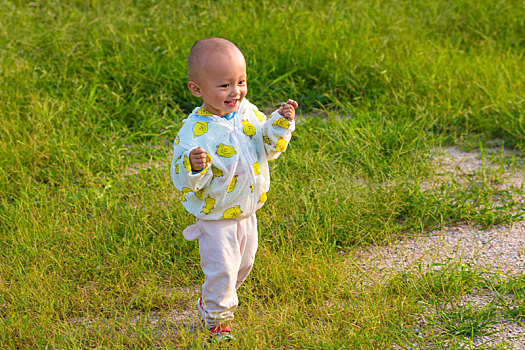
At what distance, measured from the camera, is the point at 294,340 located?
9.34 feet

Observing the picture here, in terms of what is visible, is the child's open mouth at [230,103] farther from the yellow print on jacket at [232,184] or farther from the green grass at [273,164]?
the green grass at [273,164]

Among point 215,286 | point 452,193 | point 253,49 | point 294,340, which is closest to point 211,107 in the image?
point 215,286

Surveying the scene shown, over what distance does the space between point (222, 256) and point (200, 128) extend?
531 millimetres

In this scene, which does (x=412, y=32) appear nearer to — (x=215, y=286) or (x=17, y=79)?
(x=17, y=79)

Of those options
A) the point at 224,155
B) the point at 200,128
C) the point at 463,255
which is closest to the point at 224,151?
the point at 224,155

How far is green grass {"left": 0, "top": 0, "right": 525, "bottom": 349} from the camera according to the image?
306 centimetres

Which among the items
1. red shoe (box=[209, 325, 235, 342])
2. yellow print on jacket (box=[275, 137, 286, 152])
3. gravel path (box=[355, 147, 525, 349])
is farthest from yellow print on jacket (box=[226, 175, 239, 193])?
gravel path (box=[355, 147, 525, 349])

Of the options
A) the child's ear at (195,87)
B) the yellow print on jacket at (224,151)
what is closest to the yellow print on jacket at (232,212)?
the yellow print on jacket at (224,151)

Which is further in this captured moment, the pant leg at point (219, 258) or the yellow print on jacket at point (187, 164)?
the pant leg at point (219, 258)

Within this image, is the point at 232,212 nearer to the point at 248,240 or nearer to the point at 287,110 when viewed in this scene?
the point at 248,240

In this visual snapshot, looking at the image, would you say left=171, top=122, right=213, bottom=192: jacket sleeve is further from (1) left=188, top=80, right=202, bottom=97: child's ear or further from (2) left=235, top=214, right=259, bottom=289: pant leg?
(2) left=235, top=214, right=259, bottom=289: pant leg

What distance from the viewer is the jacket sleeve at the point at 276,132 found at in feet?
8.44

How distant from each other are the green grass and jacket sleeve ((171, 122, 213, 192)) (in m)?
0.72

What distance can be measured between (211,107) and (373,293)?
124 cm
